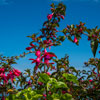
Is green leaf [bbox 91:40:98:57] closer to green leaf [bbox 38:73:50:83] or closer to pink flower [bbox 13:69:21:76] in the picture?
green leaf [bbox 38:73:50:83]

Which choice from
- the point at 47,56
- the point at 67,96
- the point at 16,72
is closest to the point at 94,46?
the point at 47,56

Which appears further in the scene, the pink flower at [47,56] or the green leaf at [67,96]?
the pink flower at [47,56]

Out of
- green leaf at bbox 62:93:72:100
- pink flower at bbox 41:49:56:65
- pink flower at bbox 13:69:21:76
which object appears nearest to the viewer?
green leaf at bbox 62:93:72:100

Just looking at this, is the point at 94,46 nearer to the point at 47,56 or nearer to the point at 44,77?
the point at 47,56

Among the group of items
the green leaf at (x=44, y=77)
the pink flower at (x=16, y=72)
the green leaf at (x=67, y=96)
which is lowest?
the green leaf at (x=67, y=96)

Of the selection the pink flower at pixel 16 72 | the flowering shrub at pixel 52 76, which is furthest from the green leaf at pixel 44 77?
the pink flower at pixel 16 72

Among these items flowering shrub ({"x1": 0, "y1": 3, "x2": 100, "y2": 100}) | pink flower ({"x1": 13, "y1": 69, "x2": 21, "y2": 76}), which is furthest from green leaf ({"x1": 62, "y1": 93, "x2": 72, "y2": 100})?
pink flower ({"x1": 13, "y1": 69, "x2": 21, "y2": 76})

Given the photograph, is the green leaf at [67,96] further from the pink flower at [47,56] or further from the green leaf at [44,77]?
the pink flower at [47,56]

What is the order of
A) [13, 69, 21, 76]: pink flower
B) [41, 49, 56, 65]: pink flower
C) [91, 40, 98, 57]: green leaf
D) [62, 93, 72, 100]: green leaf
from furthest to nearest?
[13, 69, 21, 76]: pink flower, [41, 49, 56, 65]: pink flower, [91, 40, 98, 57]: green leaf, [62, 93, 72, 100]: green leaf

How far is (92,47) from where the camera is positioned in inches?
82.1

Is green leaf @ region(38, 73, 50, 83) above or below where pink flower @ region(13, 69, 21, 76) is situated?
below

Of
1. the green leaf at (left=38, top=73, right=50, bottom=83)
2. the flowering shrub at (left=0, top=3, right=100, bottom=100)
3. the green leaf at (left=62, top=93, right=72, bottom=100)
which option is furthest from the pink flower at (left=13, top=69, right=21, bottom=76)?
the green leaf at (left=62, top=93, right=72, bottom=100)

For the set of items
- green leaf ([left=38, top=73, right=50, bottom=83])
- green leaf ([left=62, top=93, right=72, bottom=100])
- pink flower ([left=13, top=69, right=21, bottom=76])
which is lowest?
green leaf ([left=62, top=93, right=72, bottom=100])

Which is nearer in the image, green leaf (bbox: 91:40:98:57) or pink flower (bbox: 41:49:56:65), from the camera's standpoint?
green leaf (bbox: 91:40:98:57)
